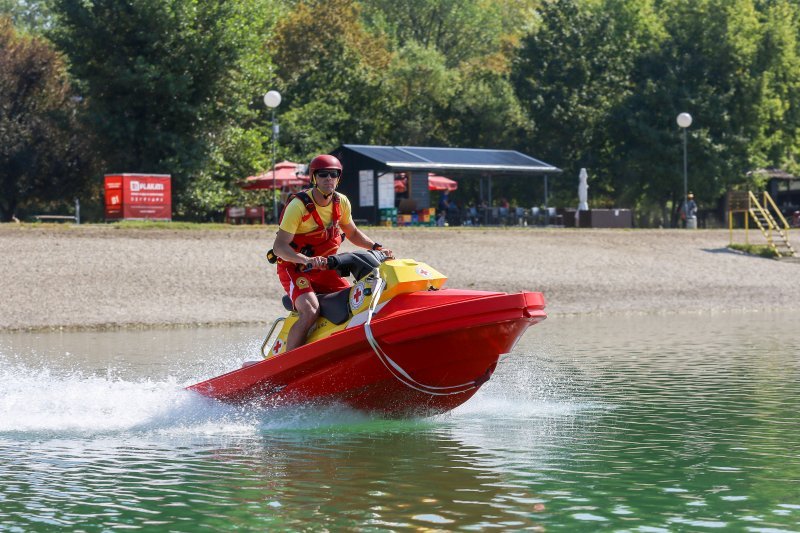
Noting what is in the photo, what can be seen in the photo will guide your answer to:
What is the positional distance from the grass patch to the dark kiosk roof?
11111 mm

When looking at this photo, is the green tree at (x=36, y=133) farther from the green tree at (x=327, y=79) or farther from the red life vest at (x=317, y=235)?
the red life vest at (x=317, y=235)

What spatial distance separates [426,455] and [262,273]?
69.6ft

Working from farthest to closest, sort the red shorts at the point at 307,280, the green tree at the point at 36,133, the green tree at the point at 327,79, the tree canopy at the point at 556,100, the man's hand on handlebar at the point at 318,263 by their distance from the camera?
the green tree at the point at 327,79 < the tree canopy at the point at 556,100 < the green tree at the point at 36,133 < the red shorts at the point at 307,280 < the man's hand on handlebar at the point at 318,263

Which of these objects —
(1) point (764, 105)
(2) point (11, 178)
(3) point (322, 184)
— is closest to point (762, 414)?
(3) point (322, 184)

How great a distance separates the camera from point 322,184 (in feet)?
36.8

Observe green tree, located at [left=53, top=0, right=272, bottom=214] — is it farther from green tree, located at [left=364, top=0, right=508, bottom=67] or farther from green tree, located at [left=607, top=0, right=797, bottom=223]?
green tree, located at [left=364, top=0, right=508, bottom=67]

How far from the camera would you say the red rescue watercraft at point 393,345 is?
10.8m

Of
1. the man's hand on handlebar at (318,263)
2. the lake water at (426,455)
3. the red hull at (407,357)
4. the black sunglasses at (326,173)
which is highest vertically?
the black sunglasses at (326,173)

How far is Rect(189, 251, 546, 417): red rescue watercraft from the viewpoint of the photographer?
Answer: 10773 millimetres

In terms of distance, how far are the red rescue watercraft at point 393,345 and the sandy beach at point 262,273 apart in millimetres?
14961

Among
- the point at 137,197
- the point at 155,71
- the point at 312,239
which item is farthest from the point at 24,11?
the point at 312,239

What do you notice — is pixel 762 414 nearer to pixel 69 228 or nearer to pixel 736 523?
pixel 736 523

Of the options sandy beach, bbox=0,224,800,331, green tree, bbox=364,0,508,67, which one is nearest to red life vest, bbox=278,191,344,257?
sandy beach, bbox=0,224,800,331

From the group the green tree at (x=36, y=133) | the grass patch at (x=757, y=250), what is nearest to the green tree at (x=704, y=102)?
the grass patch at (x=757, y=250)
